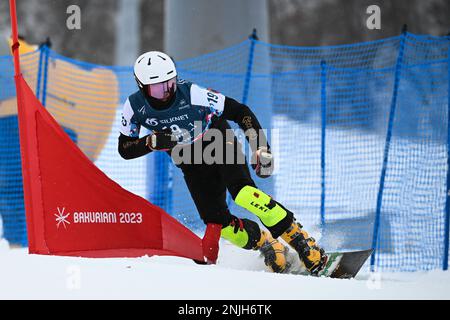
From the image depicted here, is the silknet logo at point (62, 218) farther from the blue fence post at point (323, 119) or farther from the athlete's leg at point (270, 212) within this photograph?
the blue fence post at point (323, 119)

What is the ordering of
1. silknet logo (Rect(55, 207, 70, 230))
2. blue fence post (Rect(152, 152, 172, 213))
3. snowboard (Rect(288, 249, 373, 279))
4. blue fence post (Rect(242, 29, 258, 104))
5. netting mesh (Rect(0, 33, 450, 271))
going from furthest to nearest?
blue fence post (Rect(152, 152, 172, 213))
blue fence post (Rect(242, 29, 258, 104))
netting mesh (Rect(0, 33, 450, 271))
snowboard (Rect(288, 249, 373, 279))
silknet logo (Rect(55, 207, 70, 230))

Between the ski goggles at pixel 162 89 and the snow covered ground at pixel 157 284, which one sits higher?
the ski goggles at pixel 162 89

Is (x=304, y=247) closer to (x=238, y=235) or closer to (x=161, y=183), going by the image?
(x=238, y=235)

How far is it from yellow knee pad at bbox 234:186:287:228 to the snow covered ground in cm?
76

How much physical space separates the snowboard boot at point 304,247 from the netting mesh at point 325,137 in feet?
4.47

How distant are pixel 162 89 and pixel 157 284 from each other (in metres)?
1.72

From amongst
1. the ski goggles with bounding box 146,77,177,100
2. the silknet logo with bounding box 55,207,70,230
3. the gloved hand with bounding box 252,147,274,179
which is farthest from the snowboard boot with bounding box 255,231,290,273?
the silknet logo with bounding box 55,207,70,230

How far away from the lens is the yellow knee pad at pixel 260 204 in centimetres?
568

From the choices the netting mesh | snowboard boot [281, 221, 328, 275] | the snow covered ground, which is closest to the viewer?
the snow covered ground

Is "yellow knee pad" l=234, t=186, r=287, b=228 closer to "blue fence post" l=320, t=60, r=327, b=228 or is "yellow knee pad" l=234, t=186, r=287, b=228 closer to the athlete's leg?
the athlete's leg

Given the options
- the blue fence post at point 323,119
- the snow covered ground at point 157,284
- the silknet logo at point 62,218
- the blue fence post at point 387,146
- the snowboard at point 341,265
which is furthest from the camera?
the blue fence post at point 323,119

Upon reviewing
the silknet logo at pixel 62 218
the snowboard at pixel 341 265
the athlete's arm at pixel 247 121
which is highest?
the athlete's arm at pixel 247 121

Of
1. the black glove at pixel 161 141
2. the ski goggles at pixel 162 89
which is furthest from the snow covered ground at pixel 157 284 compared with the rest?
the ski goggles at pixel 162 89

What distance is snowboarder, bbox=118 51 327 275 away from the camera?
5.59m
